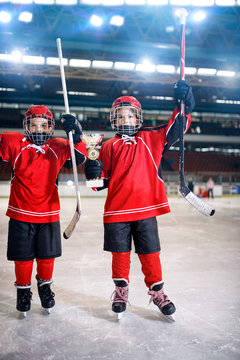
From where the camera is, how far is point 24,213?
198 centimetres

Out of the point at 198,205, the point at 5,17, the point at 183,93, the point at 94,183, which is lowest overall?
the point at 198,205

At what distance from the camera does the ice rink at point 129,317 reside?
1.53m

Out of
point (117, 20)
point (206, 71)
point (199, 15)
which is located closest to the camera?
point (199, 15)

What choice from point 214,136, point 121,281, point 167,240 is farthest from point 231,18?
point 214,136

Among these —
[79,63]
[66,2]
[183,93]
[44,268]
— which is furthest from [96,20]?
[44,268]

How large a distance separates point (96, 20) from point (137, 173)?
7875mm

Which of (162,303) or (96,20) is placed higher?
(96,20)

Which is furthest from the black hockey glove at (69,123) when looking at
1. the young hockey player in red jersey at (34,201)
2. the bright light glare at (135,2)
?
the bright light glare at (135,2)

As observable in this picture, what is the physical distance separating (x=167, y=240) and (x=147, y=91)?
528 inches

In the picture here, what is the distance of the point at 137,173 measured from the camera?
80.0 inches

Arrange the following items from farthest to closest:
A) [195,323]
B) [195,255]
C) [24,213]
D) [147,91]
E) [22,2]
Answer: [147,91] → [22,2] → [195,255] → [24,213] → [195,323]

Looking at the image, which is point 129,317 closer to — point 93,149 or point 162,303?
point 162,303

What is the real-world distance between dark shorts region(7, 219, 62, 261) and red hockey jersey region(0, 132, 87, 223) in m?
0.05

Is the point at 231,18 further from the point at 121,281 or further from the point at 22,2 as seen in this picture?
the point at 121,281
